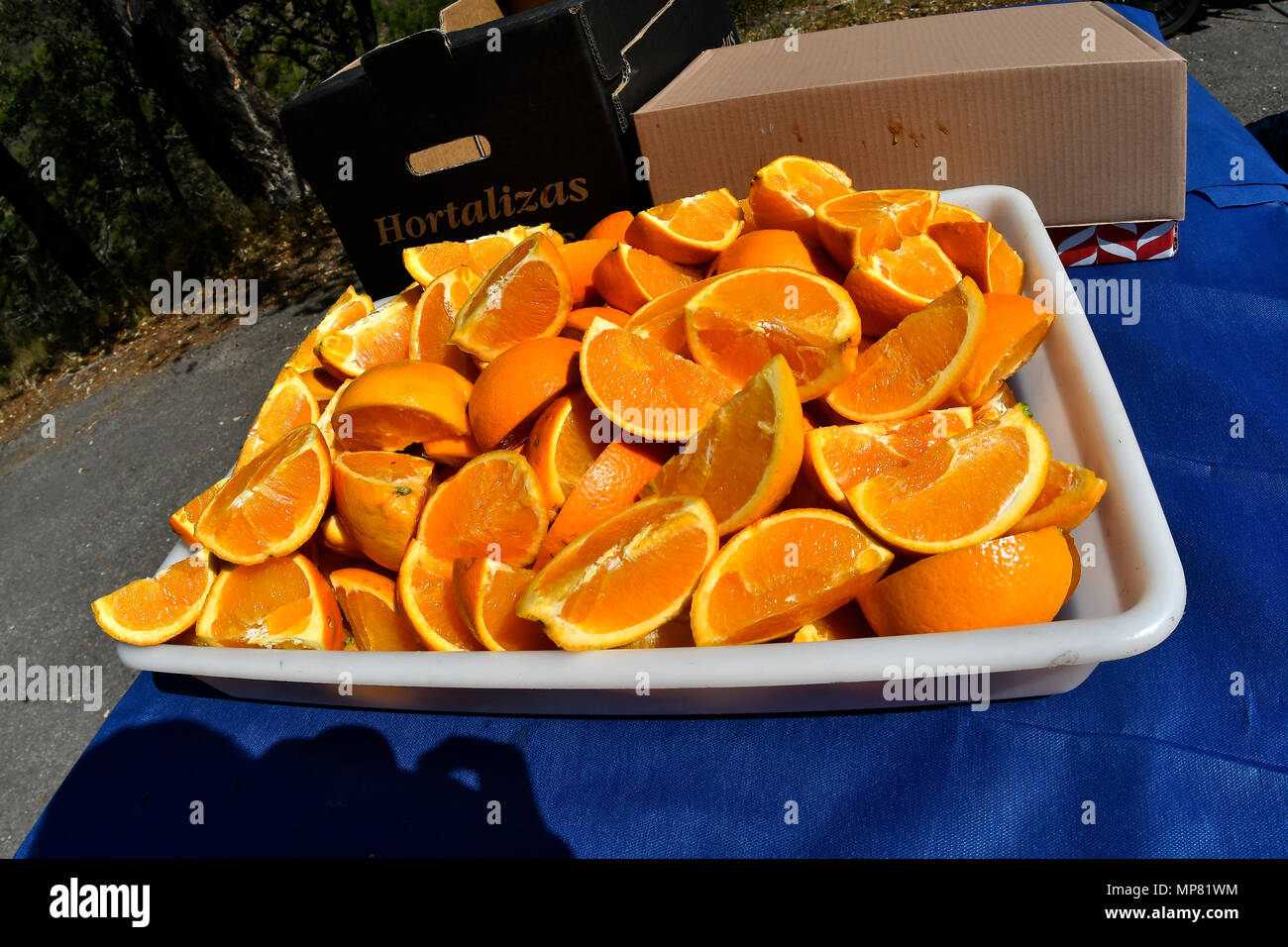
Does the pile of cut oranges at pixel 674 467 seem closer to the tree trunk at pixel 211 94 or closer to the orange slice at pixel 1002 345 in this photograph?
the orange slice at pixel 1002 345

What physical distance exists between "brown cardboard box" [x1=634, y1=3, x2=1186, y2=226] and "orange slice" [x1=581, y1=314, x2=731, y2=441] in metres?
0.72

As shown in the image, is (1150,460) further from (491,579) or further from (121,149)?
(121,149)

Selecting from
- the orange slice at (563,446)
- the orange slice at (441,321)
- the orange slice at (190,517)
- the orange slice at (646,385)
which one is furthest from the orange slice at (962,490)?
the orange slice at (190,517)

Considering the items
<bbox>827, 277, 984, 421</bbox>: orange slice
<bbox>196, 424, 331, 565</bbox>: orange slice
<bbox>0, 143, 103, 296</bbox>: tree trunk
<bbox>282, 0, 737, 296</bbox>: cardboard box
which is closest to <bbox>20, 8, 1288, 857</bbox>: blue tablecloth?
<bbox>196, 424, 331, 565</bbox>: orange slice

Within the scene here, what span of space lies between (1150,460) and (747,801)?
0.83 meters

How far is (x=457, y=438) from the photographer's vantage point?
1130mm

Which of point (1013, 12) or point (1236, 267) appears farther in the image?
point (1013, 12)

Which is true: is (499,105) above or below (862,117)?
above

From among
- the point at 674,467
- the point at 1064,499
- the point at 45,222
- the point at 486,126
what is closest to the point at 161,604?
the point at 674,467

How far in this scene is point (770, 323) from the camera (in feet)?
3.32

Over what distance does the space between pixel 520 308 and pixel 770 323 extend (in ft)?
1.32

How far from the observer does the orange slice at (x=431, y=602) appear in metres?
0.98

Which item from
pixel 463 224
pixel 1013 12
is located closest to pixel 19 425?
pixel 463 224

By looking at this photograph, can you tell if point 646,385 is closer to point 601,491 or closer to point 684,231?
A: point 601,491
